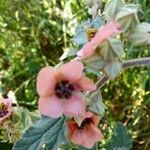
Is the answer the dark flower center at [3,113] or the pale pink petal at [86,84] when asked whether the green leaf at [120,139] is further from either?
the pale pink petal at [86,84]

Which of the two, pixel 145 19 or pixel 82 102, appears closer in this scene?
pixel 82 102

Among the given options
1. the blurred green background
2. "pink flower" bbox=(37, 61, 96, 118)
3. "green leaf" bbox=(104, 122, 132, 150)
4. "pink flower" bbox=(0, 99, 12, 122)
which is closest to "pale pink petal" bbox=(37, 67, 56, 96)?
"pink flower" bbox=(37, 61, 96, 118)

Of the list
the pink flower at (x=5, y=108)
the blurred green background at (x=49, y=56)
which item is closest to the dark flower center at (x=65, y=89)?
the pink flower at (x=5, y=108)

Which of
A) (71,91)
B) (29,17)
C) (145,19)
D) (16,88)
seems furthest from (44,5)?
(71,91)

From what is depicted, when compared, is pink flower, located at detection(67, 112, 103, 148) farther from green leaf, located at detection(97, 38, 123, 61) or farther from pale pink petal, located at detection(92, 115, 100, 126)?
green leaf, located at detection(97, 38, 123, 61)

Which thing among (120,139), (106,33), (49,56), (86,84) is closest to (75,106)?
(86,84)

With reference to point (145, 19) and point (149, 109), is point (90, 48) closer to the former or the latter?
point (145, 19)
